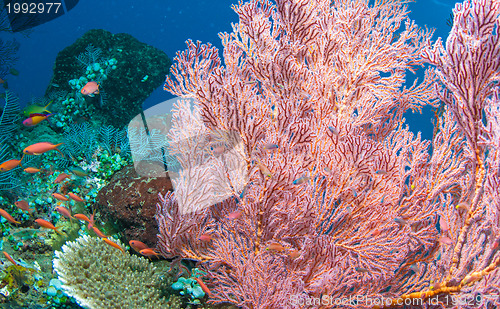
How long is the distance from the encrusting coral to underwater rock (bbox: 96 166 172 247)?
36cm

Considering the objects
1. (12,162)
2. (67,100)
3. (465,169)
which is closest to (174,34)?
(67,100)

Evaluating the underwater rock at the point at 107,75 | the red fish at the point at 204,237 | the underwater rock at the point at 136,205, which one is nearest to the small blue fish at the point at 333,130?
the red fish at the point at 204,237

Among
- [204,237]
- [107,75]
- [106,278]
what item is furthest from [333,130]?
[107,75]

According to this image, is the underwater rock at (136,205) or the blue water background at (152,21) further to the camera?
the blue water background at (152,21)

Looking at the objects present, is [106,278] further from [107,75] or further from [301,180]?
[107,75]

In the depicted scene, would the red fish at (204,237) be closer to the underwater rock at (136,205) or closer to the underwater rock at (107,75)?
the underwater rock at (136,205)

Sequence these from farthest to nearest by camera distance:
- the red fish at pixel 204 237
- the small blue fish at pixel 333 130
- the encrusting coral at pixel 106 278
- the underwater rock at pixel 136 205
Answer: the underwater rock at pixel 136 205, the encrusting coral at pixel 106 278, the red fish at pixel 204 237, the small blue fish at pixel 333 130

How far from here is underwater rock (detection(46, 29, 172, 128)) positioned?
8.87m

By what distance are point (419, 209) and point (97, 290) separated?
13.3 feet

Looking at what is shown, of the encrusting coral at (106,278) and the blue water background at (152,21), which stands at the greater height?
the blue water background at (152,21)

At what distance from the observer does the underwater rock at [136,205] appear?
400cm

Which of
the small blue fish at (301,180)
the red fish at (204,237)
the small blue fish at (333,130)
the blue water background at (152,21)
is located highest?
the blue water background at (152,21)

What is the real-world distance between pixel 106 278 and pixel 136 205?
103 cm

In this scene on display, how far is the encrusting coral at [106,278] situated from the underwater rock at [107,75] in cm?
599
